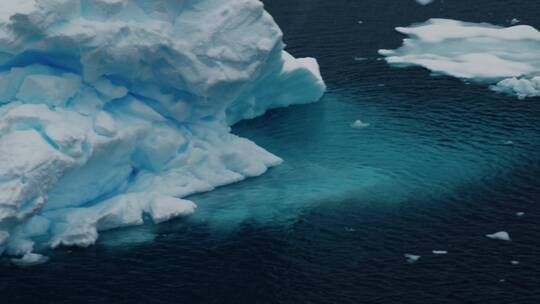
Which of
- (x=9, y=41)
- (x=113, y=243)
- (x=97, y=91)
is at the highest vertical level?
(x=9, y=41)

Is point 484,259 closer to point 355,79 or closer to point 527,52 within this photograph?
point 355,79

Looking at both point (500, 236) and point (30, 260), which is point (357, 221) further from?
point (30, 260)

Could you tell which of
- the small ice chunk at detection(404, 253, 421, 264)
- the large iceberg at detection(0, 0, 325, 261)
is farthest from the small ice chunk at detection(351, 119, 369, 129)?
the small ice chunk at detection(404, 253, 421, 264)

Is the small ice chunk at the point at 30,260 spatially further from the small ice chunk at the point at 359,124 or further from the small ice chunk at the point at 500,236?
the small ice chunk at the point at 359,124

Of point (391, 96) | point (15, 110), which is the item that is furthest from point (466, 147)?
point (15, 110)

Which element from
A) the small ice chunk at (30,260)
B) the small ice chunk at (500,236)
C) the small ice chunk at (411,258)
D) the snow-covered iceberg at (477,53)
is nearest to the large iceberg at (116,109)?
the small ice chunk at (30,260)
